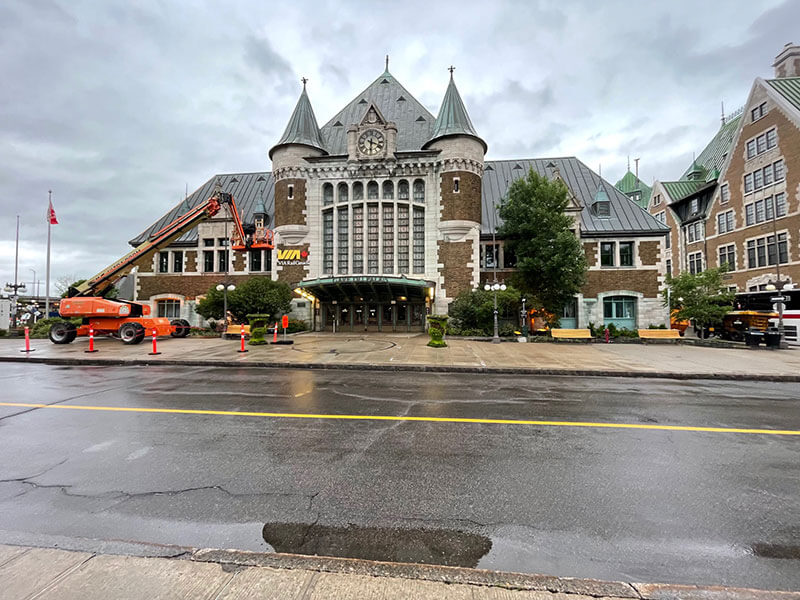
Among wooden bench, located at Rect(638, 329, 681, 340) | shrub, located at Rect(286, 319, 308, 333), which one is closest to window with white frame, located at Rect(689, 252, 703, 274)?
wooden bench, located at Rect(638, 329, 681, 340)

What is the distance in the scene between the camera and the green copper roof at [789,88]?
30.2m

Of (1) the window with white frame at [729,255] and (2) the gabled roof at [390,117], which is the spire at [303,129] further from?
(1) the window with white frame at [729,255]

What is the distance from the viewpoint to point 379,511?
3.27 metres

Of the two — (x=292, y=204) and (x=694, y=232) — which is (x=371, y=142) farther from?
(x=694, y=232)

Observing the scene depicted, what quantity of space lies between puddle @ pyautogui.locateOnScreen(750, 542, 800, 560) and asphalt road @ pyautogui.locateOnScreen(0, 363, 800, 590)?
0.01m

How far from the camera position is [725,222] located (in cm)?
3666

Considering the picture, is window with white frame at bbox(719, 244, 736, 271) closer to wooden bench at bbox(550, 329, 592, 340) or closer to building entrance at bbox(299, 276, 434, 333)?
wooden bench at bbox(550, 329, 592, 340)

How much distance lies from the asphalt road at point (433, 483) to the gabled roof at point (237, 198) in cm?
2718

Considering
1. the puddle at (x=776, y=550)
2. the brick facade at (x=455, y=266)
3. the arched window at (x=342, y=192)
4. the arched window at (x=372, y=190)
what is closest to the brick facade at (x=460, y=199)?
the brick facade at (x=455, y=266)

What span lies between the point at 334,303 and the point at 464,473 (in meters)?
25.5

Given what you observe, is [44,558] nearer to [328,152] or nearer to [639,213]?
[328,152]

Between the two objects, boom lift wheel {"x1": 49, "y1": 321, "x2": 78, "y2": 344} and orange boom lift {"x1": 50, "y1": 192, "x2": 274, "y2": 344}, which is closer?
orange boom lift {"x1": 50, "y1": 192, "x2": 274, "y2": 344}

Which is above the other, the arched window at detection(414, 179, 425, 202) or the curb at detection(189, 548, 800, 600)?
the arched window at detection(414, 179, 425, 202)

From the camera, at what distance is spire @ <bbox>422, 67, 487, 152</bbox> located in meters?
27.8
